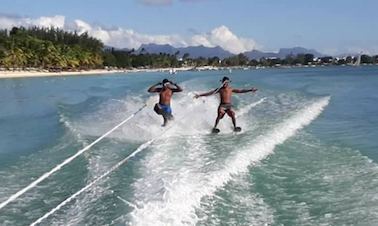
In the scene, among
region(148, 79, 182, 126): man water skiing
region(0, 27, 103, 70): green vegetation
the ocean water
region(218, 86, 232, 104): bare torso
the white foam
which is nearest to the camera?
the white foam

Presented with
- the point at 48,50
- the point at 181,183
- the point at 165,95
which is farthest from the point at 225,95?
the point at 48,50

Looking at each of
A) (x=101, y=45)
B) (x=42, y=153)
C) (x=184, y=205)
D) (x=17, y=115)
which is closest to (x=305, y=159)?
(x=184, y=205)

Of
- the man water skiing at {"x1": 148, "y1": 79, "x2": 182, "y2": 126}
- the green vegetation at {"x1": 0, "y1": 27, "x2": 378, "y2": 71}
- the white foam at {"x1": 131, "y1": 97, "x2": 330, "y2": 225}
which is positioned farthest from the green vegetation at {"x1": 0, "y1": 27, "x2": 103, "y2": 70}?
the white foam at {"x1": 131, "y1": 97, "x2": 330, "y2": 225}

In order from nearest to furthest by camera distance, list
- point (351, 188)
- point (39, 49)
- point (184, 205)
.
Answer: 1. point (184, 205)
2. point (351, 188)
3. point (39, 49)

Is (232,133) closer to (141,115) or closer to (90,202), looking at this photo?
(141,115)

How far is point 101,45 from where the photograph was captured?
170750mm

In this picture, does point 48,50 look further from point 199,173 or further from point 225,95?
point 199,173

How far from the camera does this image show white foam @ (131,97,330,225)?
792 cm

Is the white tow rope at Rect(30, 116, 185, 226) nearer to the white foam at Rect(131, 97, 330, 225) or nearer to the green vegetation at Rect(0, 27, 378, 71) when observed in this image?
the white foam at Rect(131, 97, 330, 225)

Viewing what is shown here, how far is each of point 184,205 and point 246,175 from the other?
2.71 m

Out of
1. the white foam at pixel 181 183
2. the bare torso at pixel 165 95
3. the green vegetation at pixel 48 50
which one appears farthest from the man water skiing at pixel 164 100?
the green vegetation at pixel 48 50

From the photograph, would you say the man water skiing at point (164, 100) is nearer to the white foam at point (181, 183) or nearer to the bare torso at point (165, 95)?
the bare torso at point (165, 95)

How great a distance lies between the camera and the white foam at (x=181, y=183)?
26.0 ft

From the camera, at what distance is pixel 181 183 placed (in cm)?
969
